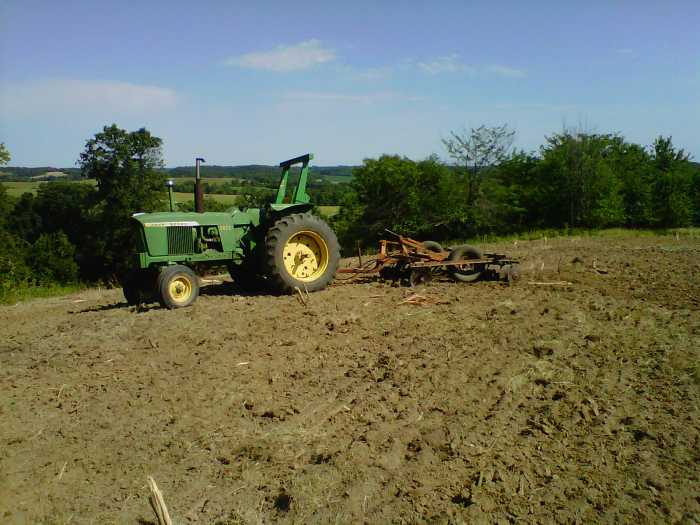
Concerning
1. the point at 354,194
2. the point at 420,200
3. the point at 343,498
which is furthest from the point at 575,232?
the point at 343,498

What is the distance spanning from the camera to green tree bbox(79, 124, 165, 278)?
1228 inches

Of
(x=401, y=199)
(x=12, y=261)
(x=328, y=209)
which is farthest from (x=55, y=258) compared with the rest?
(x=328, y=209)

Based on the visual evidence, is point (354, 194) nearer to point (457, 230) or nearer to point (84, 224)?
point (457, 230)

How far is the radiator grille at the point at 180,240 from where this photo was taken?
9758 mm

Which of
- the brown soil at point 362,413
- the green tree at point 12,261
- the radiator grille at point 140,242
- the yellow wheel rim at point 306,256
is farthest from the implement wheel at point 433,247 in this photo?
the green tree at point 12,261

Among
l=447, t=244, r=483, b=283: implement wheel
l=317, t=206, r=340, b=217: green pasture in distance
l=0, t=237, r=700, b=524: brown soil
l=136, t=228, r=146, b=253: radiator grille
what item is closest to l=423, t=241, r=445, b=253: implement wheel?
l=447, t=244, r=483, b=283: implement wheel

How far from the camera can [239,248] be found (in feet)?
34.1

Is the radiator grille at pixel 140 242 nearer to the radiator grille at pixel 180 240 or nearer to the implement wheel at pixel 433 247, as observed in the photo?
the radiator grille at pixel 180 240

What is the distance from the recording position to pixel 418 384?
6.10m

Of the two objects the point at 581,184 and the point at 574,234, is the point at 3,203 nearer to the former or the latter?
the point at 574,234

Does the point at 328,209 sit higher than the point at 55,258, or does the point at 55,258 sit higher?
the point at 328,209

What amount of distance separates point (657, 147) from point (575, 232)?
21916mm

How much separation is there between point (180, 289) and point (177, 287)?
2.2 inches

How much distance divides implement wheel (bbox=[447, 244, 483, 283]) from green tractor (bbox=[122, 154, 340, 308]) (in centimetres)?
206
